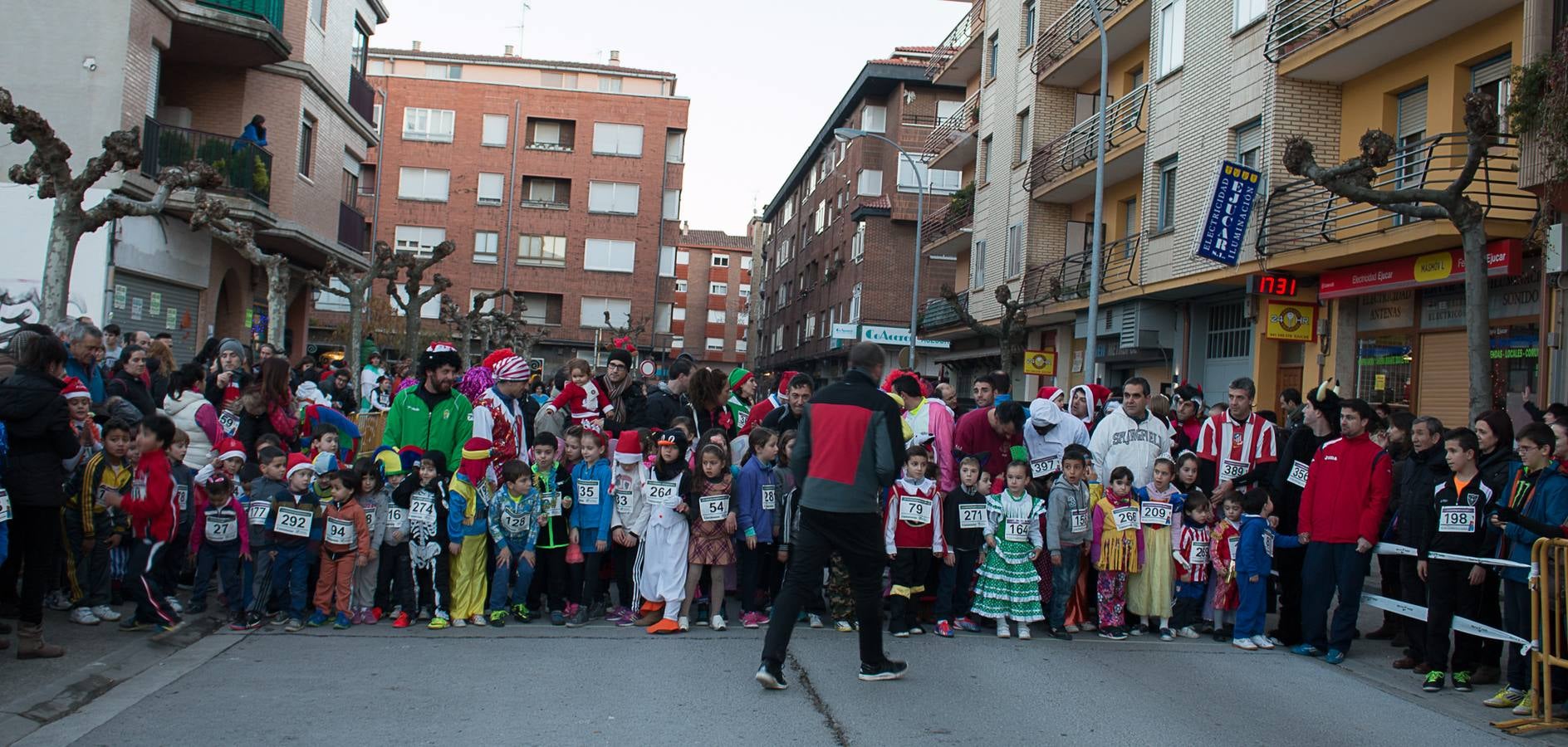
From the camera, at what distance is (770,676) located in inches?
270

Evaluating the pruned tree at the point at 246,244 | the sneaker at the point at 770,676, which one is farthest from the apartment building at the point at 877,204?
the sneaker at the point at 770,676

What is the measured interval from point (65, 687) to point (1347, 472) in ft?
27.9

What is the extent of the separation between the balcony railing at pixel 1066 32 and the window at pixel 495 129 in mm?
30737

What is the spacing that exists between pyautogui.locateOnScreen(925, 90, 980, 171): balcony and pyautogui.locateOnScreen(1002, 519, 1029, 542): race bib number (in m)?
27.8

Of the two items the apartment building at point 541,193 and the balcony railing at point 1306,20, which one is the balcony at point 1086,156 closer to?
the balcony railing at point 1306,20

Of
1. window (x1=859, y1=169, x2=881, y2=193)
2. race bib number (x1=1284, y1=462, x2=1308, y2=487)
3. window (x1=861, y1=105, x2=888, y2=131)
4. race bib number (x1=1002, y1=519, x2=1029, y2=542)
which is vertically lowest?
race bib number (x1=1002, y1=519, x2=1029, y2=542)

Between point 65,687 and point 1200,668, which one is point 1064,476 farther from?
point 65,687

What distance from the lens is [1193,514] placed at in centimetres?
964

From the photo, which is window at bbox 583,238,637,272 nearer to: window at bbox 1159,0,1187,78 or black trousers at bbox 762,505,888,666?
window at bbox 1159,0,1187,78

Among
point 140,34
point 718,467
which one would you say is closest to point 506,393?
point 718,467

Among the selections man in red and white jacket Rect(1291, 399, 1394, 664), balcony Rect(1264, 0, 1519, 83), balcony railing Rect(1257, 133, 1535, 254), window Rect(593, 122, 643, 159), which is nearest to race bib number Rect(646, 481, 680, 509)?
man in red and white jacket Rect(1291, 399, 1394, 664)

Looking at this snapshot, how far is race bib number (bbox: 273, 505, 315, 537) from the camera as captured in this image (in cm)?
834

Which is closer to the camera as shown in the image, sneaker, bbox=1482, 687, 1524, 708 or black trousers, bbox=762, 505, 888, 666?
black trousers, bbox=762, 505, 888, 666

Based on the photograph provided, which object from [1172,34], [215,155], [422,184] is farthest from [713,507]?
[422,184]
